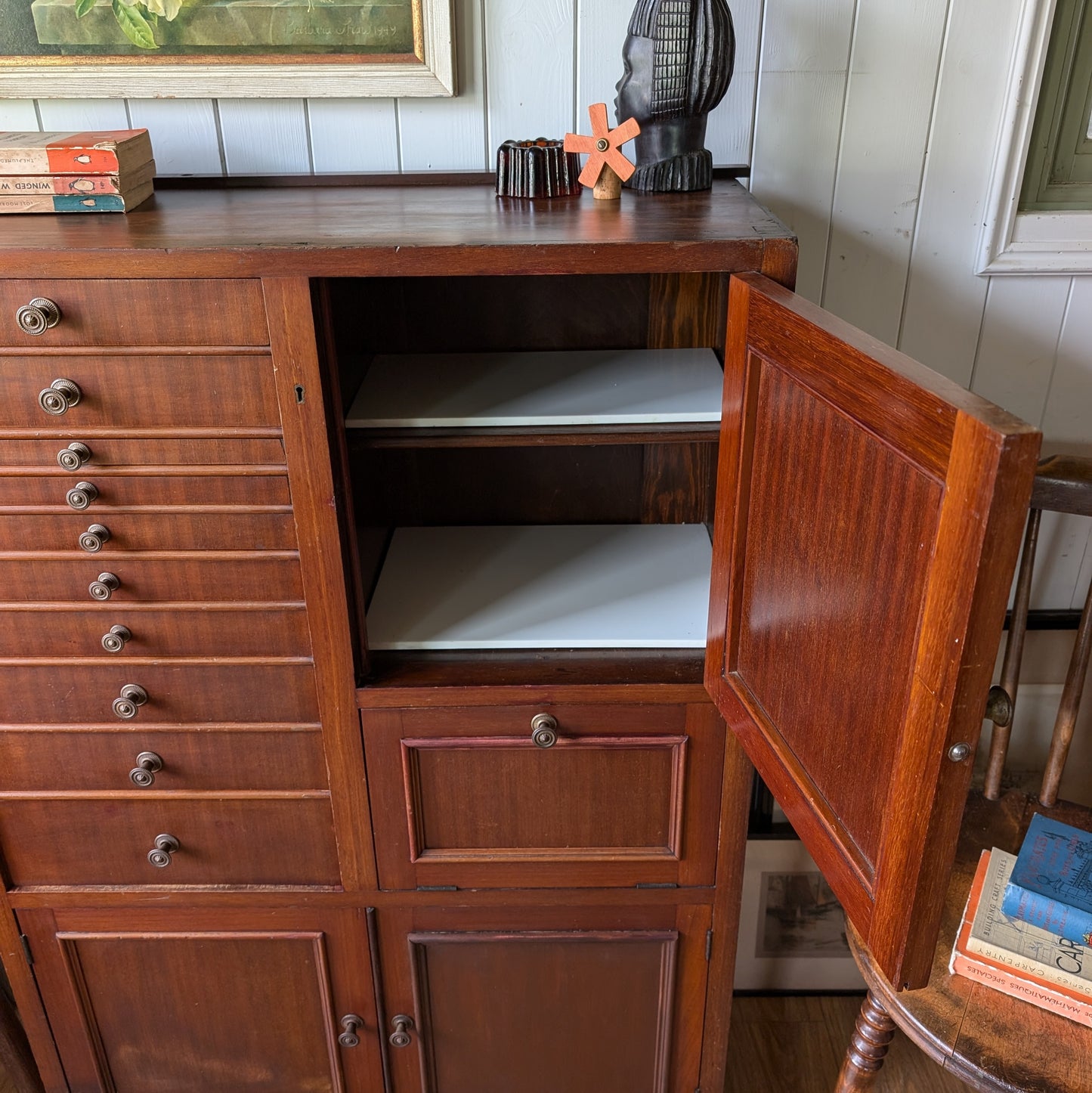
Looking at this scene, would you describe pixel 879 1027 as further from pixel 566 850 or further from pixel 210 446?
pixel 210 446

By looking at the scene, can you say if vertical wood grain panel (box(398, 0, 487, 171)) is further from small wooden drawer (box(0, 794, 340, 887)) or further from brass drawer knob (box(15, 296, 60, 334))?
small wooden drawer (box(0, 794, 340, 887))

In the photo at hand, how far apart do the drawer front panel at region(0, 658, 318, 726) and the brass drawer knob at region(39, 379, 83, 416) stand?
31cm

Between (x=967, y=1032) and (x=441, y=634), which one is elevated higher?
(x=441, y=634)

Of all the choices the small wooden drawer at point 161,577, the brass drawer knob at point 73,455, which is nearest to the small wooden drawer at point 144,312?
the brass drawer knob at point 73,455

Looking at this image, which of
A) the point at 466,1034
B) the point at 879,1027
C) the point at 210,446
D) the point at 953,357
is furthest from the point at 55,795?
the point at 953,357

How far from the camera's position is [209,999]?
4.43 feet

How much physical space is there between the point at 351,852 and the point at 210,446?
1.79ft

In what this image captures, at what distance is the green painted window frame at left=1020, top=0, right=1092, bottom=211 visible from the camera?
1.24 metres

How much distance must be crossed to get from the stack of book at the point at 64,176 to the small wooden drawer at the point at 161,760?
0.60m

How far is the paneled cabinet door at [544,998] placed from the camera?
4.25ft

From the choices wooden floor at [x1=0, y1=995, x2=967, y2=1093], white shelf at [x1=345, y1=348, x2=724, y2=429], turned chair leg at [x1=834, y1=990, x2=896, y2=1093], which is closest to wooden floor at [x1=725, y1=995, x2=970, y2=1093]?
wooden floor at [x1=0, y1=995, x2=967, y2=1093]

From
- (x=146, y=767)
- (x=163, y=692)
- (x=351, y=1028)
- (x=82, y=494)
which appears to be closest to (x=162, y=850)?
(x=146, y=767)

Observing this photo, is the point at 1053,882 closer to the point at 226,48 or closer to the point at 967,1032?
the point at 967,1032

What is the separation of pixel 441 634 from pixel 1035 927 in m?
0.76
